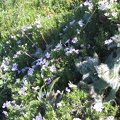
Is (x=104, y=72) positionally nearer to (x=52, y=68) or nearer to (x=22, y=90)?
(x=52, y=68)

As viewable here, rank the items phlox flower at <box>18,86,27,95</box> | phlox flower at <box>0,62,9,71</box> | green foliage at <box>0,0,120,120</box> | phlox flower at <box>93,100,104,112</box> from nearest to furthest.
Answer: phlox flower at <box>93,100,104,112</box> < green foliage at <box>0,0,120,120</box> < phlox flower at <box>18,86,27,95</box> < phlox flower at <box>0,62,9,71</box>

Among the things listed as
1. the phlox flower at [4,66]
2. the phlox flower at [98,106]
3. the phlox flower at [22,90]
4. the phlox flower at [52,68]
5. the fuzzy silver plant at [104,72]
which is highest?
the phlox flower at [4,66]

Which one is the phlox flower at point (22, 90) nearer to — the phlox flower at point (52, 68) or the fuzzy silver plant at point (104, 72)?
the phlox flower at point (52, 68)

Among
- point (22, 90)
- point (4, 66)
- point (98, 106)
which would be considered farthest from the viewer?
point (4, 66)

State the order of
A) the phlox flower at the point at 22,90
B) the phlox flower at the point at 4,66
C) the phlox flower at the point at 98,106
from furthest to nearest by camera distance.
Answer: the phlox flower at the point at 4,66 < the phlox flower at the point at 22,90 < the phlox flower at the point at 98,106

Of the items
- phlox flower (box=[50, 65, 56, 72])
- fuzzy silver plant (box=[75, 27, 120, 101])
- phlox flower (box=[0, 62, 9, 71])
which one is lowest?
fuzzy silver plant (box=[75, 27, 120, 101])

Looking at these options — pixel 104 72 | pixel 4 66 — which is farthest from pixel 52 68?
pixel 4 66

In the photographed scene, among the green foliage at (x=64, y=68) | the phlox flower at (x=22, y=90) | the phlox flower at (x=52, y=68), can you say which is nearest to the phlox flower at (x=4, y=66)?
the green foliage at (x=64, y=68)

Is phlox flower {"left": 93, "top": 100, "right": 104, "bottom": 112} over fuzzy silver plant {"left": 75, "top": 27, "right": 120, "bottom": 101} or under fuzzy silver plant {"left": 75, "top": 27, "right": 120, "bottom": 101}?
under

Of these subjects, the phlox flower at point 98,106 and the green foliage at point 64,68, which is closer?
the phlox flower at point 98,106

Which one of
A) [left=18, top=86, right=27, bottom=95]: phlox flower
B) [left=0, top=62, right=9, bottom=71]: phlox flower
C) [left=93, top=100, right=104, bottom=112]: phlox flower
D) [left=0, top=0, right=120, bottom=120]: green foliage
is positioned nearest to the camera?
[left=93, top=100, right=104, bottom=112]: phlox flower

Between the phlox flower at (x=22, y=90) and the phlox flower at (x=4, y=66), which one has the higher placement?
the phlox flower at (x=4, y=66)

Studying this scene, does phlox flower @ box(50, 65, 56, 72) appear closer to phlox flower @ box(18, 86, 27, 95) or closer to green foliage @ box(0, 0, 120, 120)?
green foliage @ box(0, 0, 120, 120)

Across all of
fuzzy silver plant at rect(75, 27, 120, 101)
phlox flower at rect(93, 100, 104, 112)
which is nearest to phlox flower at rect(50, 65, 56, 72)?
fuzzy silver plant at rect(75, 27, 120, 101)
